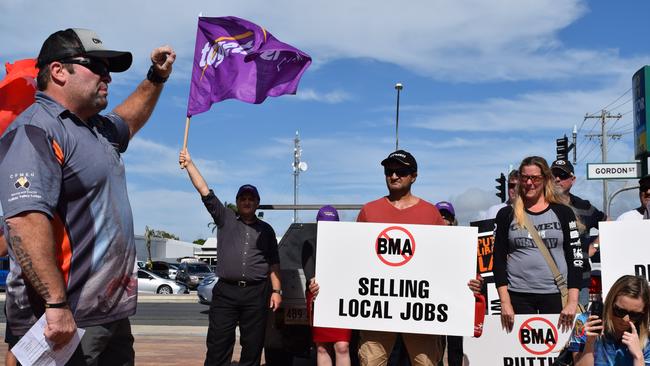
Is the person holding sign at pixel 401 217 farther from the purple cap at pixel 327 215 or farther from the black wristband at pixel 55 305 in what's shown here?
the black wristband at pixel 55 305

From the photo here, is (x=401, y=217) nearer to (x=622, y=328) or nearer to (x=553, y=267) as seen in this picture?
(x=553, y=267)

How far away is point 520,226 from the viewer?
5.41m

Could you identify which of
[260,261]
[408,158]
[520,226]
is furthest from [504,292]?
[260,261]

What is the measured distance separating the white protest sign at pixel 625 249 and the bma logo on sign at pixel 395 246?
140 centimetres

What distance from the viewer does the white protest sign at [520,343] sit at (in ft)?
17.7

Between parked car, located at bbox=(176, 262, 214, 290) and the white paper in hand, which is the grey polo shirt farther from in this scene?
parked car, located at bbox=(176, 262, 214, 290)

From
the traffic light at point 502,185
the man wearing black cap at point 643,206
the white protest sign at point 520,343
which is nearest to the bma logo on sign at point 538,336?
the white protest sign at point 520,343

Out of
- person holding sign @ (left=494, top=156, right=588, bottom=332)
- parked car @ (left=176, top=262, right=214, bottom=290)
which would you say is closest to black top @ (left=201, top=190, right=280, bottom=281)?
person holding sign @ (left=494, top=156, right=588, bottom=332)

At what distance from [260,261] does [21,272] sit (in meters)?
3.79

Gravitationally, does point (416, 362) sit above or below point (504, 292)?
below

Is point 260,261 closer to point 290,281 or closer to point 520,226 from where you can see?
point 290,281

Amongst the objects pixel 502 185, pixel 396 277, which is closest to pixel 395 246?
pixel 396 277

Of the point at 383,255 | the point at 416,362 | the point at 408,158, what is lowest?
the point at 416,362

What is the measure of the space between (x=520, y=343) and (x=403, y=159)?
64.3 inches
